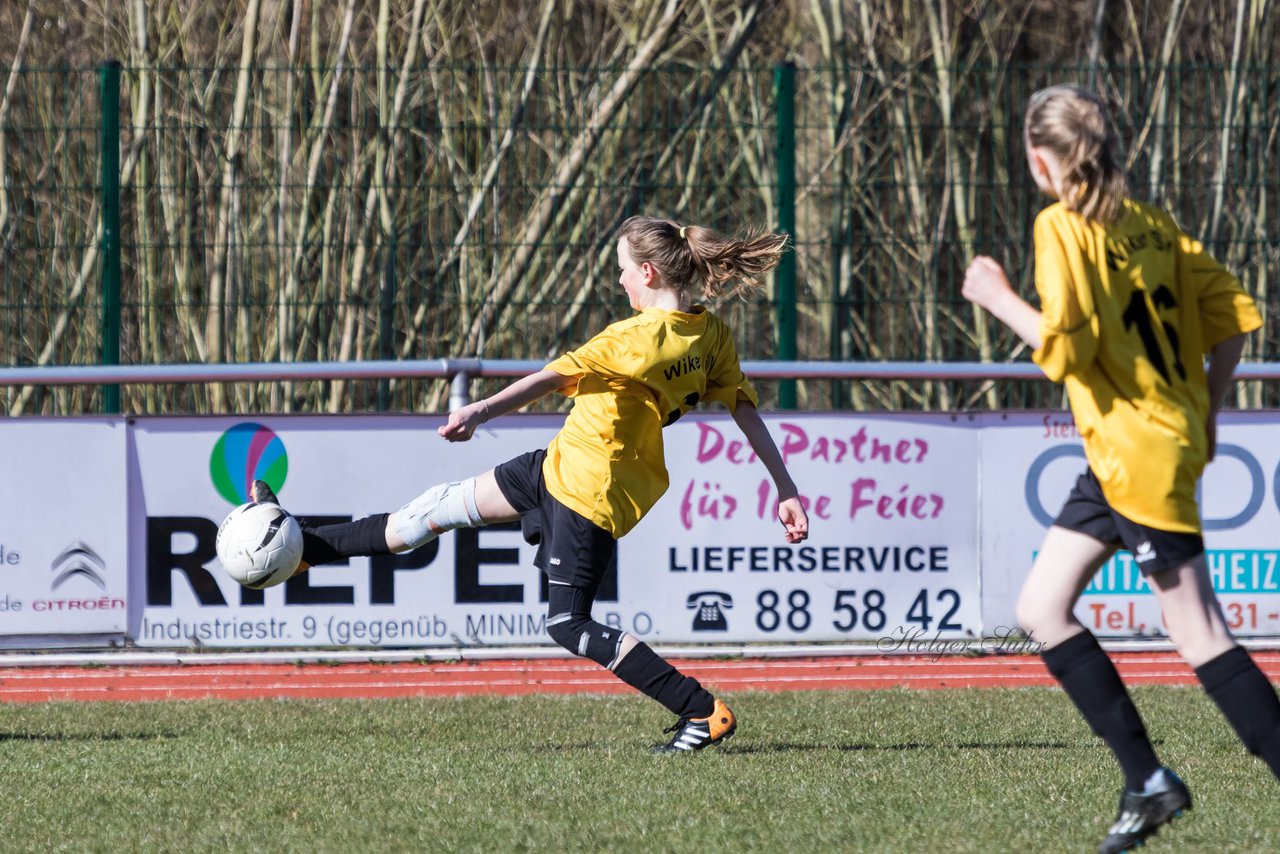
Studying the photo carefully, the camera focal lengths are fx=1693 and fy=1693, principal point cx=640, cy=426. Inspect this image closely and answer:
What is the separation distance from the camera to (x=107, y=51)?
1138 centimetres

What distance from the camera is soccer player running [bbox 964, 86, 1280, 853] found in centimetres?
363

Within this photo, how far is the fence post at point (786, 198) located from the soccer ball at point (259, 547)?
11.7ft

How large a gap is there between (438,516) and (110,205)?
3711 millimetres

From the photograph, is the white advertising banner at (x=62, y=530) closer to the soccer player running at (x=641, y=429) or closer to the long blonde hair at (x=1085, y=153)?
the soccer player running at (x=641, y=429)

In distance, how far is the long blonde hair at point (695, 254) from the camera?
214 inches

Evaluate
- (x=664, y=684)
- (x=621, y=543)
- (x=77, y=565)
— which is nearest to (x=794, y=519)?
(x=664, y=684)

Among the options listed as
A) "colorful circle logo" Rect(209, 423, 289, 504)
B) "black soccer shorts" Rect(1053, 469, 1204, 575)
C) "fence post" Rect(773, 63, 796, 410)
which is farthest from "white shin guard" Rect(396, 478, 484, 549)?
"fence post" Rect(773, 63, 796, 410)

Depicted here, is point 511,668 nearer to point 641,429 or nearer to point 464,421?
point 641,429

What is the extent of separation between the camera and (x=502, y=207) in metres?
8.72

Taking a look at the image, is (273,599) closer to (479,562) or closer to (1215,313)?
(479,562)

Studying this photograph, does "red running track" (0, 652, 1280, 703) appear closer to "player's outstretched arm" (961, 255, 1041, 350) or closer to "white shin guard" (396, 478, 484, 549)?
"white shin guard" (396, 478, 484, 549)

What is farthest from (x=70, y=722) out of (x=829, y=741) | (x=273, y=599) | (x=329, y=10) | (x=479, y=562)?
(x=329, y=10)

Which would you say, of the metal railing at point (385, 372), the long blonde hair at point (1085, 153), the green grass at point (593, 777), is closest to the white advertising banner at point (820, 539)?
the metal railing at point (385, 372)

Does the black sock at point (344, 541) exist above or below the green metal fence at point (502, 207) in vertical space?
below
